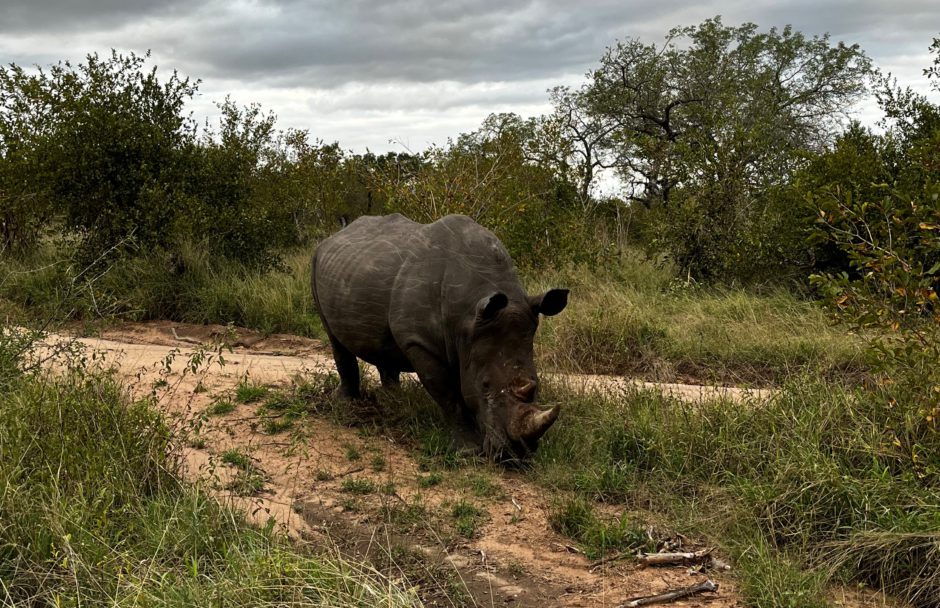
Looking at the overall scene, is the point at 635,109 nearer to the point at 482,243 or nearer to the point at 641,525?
the point at 482,243

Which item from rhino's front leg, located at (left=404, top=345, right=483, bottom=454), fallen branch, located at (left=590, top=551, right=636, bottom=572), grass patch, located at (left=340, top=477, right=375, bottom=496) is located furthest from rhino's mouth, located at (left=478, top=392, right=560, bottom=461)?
fallen branch, located at (left=590, top=551, right=636, bottom=572)

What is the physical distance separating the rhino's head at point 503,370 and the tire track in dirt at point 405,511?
304mm

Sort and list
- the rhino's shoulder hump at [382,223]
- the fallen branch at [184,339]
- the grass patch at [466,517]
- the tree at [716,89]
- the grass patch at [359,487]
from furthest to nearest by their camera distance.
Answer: the tree at [716,89]
the fallen branch at [184,339]
the rhino's shoulder hump at [382,223]
the grass patch at [359,487]
the grass patch at [466,517]

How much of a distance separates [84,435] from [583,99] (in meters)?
22.1

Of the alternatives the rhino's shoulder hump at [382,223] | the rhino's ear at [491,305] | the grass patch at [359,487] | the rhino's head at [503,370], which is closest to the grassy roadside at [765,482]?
the rhino's head at [503,370]

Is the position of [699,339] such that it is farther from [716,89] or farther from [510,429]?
[716,89]

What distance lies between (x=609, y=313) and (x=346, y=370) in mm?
3873

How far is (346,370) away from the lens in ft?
25.5

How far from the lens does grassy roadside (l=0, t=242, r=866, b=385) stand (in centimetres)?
909

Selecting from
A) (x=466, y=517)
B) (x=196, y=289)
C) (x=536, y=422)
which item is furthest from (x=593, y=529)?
(x=196, y=289)

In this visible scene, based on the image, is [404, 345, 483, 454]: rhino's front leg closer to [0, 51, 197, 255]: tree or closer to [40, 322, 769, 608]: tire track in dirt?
[40, 322, 769, 608]: tire track in dirt

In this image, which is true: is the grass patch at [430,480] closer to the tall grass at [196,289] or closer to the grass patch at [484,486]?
the grass patch at [484,486]

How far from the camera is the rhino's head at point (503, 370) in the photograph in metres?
5.95

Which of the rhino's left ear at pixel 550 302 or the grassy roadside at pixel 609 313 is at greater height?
the rhino's left ear at pixel 550 302
